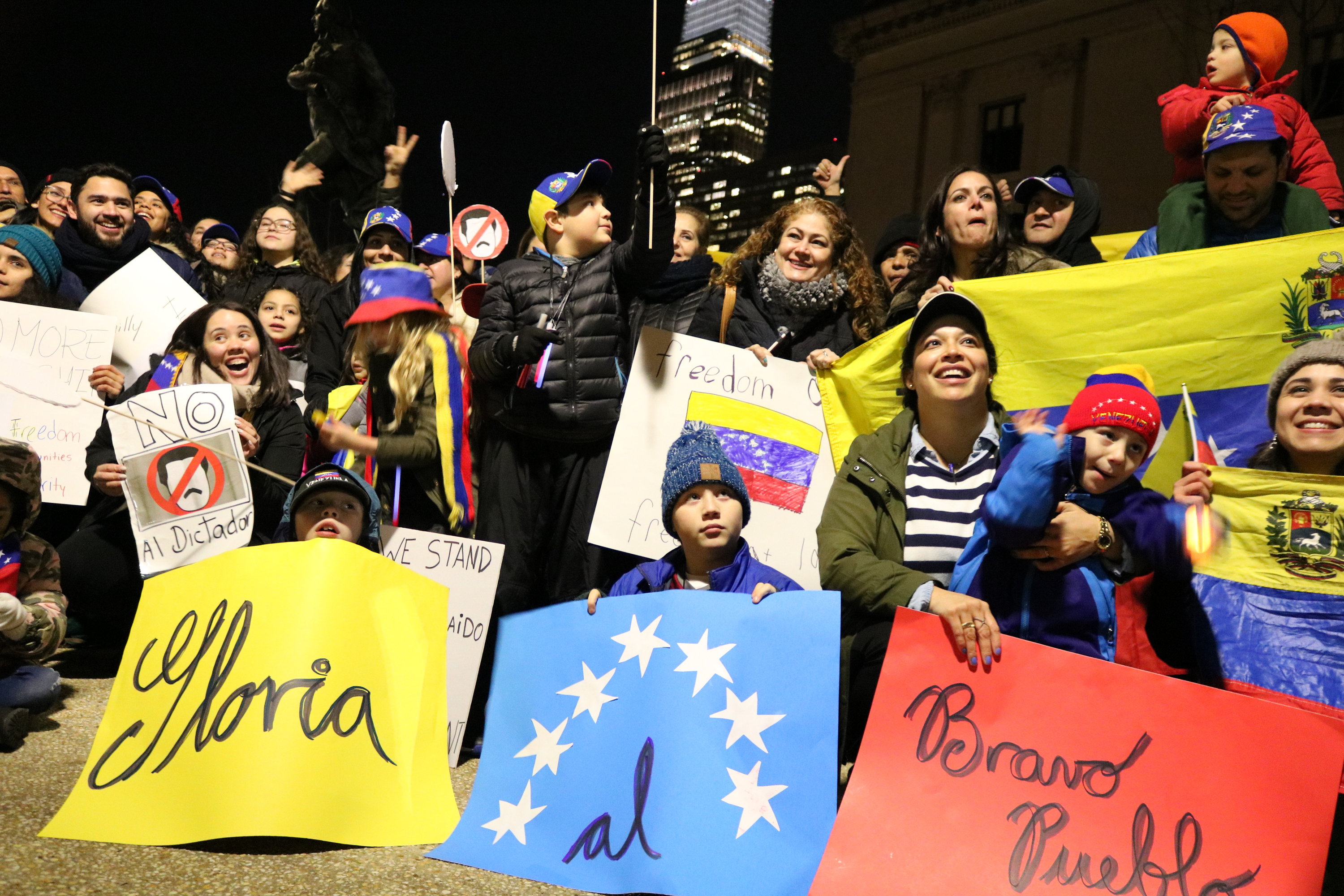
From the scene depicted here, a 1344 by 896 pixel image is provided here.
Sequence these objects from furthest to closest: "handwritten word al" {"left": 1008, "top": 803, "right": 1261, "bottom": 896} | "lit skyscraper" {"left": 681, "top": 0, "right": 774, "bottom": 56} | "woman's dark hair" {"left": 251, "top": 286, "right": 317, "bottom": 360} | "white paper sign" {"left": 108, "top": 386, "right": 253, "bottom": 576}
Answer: "lit skyscraper" {"left": 681, "top": 0, "right": 774, "bottom": 56} < "woman's dark hair" {"left": 251, "top": 286, "right": 317, "bottom": 360} < "white paper sign" {"left": 108, "top": 386, "right": 253, "bottom": 576} < "handwritten word al" {"left": 1008, "top": 803, "right": 1261, "bottom": 896}

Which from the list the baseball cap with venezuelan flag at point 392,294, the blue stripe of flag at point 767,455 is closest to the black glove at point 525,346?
the baseball cap with venezuelan flag at point 392,294

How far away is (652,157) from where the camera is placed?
3.40 metres

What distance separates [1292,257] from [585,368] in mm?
2393

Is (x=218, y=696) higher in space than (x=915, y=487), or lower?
lower

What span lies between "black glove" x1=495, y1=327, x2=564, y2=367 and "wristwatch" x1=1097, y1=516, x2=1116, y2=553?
6.13ft

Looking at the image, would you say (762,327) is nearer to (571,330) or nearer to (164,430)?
(571,330)

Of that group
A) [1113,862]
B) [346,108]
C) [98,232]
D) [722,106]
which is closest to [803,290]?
[1113,862]

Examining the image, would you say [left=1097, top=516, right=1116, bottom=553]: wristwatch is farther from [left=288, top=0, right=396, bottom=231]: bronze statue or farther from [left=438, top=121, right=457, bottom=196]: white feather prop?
[left=288, top=0, right=396, bottom=231]: bronze statue

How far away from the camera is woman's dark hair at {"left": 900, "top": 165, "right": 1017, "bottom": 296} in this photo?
3816mm

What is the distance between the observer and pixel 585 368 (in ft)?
11.8

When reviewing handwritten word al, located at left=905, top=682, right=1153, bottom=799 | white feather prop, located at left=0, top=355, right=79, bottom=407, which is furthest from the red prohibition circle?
handwritten word al, located at left=905, top=682, right=1153, bottom=799

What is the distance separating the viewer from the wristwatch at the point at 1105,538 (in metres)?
2.38

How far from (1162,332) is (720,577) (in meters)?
1.78

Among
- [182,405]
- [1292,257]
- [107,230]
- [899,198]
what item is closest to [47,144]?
[107,230]
